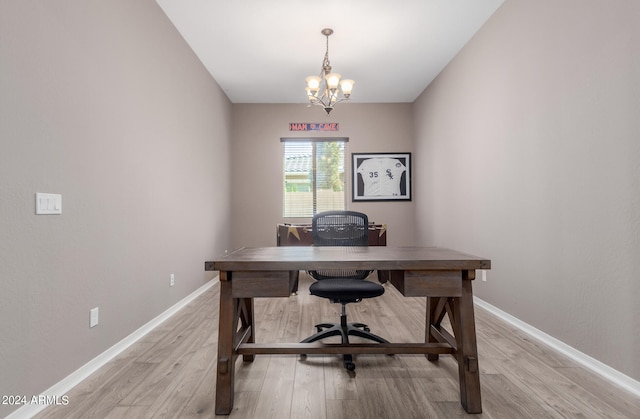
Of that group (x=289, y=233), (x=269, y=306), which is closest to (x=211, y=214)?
(x=289, y=233)

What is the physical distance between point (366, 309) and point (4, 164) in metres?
2.90

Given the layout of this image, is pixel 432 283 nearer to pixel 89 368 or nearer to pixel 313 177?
pixel 89 368

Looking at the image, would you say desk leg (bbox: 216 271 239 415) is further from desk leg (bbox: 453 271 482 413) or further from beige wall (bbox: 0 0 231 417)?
desk leg (bbox: 453 271 482 413)

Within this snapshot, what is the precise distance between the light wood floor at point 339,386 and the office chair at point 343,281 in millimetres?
168

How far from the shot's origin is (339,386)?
1.72 metres

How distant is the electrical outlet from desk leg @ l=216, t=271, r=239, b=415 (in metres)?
0.98

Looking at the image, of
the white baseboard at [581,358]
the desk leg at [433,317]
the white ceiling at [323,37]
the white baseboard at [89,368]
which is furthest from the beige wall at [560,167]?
the white baseboard at [89,368]

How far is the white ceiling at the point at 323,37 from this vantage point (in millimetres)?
2877

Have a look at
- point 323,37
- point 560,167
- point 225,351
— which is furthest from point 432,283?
point 323,37

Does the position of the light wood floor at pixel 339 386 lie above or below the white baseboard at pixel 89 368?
below

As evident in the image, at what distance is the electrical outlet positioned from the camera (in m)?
1.91

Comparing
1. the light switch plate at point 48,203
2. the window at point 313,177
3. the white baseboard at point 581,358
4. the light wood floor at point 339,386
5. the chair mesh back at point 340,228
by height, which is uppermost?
the window at point 313,177

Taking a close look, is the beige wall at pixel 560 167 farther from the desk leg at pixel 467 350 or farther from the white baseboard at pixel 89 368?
the white baseboard at pixel 89 368

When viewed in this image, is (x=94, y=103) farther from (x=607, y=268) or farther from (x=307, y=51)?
(x=607, y=268)
